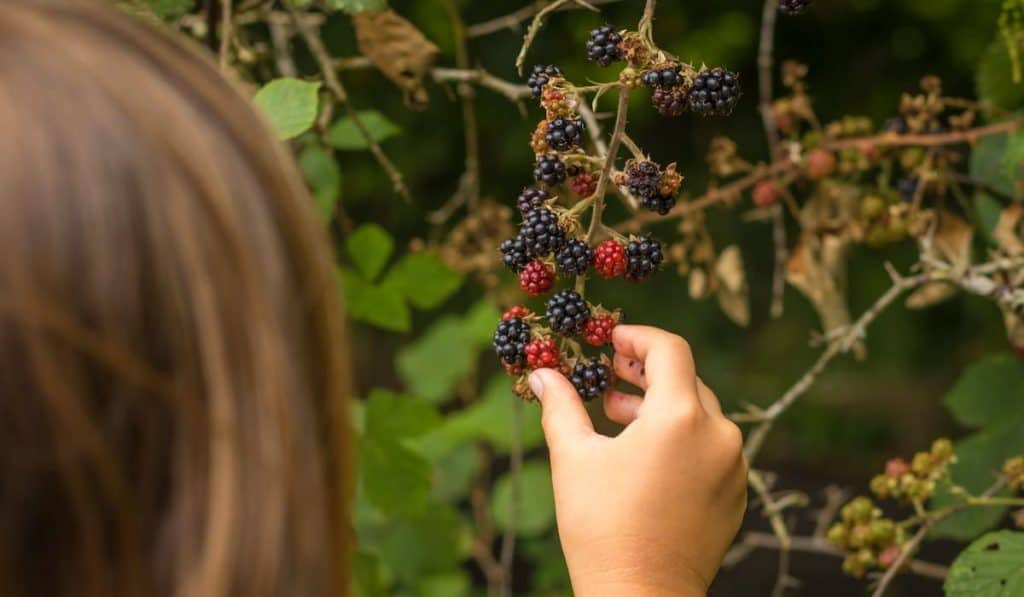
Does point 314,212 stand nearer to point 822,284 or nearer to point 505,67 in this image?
point 822,284

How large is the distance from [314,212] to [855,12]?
8.92ft

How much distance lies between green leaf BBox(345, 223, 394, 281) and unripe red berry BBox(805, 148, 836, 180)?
581 mm

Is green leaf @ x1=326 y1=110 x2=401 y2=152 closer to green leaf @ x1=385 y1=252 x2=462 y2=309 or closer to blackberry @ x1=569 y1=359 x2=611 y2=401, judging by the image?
green leaf @ x1=385 y1=252 x2=462 y2=309

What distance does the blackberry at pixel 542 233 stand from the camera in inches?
38.8

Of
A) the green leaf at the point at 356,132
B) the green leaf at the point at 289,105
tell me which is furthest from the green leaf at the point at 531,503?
the green leaf at the point at 289,105

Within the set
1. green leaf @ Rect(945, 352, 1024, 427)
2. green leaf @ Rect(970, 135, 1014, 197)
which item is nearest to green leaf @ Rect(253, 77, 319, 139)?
green leaf @ Rect(970, 135, 1014, 197)

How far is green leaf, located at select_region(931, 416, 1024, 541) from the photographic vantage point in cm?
159

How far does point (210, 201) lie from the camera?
70 centimetres

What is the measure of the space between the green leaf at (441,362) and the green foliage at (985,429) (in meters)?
0.97

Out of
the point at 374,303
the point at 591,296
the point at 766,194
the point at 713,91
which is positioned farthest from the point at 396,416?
the point at 591,296

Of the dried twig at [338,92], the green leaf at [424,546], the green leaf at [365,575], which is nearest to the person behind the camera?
the dried twig at [338,92]

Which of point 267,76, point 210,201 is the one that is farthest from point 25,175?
point 267,76

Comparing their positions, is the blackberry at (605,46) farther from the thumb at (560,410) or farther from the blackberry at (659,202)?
the thumb at (560,410)

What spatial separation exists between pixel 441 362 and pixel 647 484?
150 centimetres
